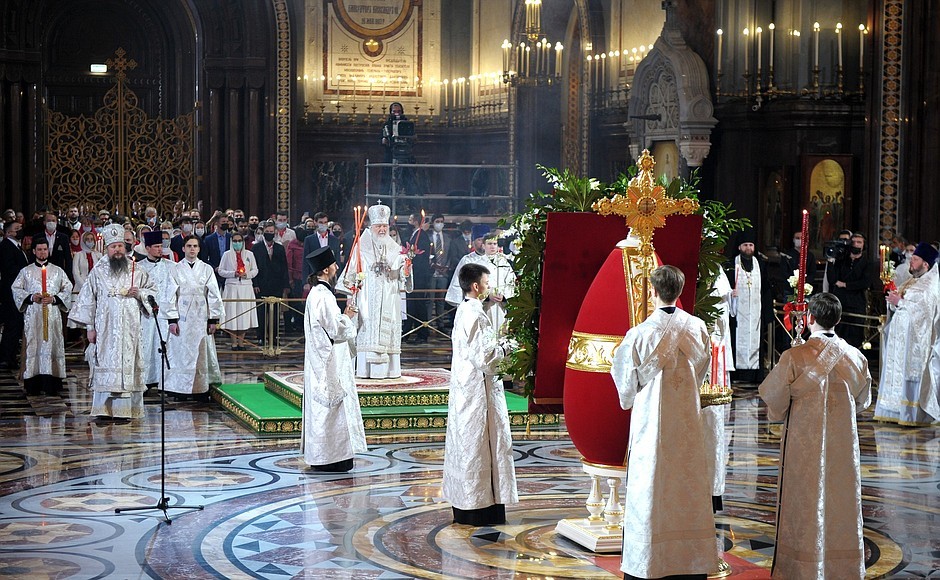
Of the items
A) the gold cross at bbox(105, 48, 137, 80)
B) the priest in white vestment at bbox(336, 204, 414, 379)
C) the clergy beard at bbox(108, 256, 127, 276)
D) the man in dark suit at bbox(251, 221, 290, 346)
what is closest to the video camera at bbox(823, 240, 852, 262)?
the priest in white vestment at bbox(336, 204, 414, 379)

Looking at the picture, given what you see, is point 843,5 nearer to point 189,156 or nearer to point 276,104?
point 276,104

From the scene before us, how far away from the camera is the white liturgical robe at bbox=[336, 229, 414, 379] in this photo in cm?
1245

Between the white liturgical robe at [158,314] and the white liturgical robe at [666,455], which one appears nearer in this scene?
the white liturgical robe at [666,455]

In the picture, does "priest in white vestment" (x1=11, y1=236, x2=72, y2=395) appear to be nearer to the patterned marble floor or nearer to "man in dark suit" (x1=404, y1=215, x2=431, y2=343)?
the patterned marble floor

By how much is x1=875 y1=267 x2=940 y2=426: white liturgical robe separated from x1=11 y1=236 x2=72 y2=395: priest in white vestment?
768 cm

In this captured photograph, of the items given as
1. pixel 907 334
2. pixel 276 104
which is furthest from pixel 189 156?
pixel 907 334

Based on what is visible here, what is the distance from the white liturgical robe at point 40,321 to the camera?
41.3 feet

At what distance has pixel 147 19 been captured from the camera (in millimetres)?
24078

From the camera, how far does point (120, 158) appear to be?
22.8m

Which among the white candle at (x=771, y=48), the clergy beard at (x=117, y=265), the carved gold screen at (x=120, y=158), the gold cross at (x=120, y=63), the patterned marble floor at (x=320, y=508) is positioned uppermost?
A: the gold cross at (x=120, y=63)

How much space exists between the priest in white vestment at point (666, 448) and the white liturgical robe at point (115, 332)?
20.6ft

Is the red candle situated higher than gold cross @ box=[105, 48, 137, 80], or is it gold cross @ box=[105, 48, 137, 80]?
gold cross @ box=[105, 48, 137, 80]

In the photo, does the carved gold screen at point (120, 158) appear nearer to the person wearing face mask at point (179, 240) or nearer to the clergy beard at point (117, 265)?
the person wearing face mask at point (179, 240)

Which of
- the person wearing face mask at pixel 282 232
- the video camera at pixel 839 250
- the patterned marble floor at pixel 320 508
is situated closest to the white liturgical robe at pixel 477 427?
the patterned marble floor at pixel 320 508
